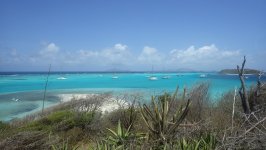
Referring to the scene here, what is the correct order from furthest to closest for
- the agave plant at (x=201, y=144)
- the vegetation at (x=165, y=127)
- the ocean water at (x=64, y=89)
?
the ocean water at (x=64, y=89), the vegetation at (x=165, y=127), the agave plant at (x=201, y=144)

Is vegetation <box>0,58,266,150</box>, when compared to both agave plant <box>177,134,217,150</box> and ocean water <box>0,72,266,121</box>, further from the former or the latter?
ocean water <box>0,72,266,121</box>

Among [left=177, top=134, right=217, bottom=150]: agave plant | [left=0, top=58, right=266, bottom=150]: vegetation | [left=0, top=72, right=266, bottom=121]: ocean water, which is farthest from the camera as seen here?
[left=0, top=72, right=266, bottom=121]: ocean water

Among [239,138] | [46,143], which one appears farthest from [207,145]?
[46,143]

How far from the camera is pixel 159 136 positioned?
296 inches

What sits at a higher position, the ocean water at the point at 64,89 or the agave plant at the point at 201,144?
the agave plant at the point at 201,144

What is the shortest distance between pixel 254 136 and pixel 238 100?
8.74 m

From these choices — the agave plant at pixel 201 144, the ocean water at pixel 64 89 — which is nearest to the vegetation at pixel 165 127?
the agave plant at pixel 201 144

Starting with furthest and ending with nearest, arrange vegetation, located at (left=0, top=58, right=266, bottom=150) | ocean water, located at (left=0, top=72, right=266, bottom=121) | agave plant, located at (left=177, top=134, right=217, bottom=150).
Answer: ocean water, located at (left=0, top=72, right=266, bottom=121) < vegetation, located at (left=0, top=58, right=266, bottom=150) < agave plant, located at (left=177, top=134, right=217, bottom=150)

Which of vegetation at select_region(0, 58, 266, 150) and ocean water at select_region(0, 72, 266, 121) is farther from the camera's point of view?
ocean water at select_region(0, 72, 266, 121)

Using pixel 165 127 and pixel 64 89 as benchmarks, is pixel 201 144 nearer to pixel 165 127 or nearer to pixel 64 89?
pixel 165 127

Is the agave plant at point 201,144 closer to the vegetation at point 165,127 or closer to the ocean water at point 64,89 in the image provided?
the vegetation at point 165,127

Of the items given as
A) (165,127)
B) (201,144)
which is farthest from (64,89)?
(201,144)

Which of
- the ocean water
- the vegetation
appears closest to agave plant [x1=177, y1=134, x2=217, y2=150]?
the vegetation

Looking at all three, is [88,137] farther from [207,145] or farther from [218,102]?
[207,145]
